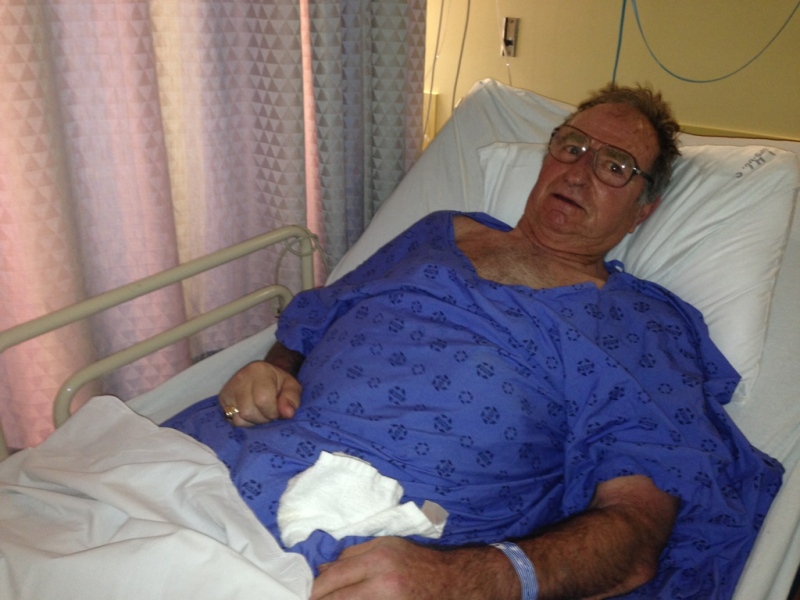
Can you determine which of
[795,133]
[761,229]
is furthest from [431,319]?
[795,133]

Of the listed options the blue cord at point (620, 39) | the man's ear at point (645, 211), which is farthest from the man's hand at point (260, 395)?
the blue cord at point (620, 39)

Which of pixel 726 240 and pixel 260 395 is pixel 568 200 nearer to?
pixel 726 240

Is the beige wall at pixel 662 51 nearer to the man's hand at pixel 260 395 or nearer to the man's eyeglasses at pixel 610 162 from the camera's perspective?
the man's eyeglasses at pixel 610 162

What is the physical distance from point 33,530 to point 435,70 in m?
2.00

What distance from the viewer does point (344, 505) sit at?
0.99 meters

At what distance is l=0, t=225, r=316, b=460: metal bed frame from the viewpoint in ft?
3.49

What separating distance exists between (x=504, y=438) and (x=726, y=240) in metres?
0.70

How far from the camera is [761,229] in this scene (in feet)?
4.61

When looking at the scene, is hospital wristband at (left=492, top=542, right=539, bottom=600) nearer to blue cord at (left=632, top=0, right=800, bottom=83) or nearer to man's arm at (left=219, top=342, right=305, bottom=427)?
man's arm at (left=219, top=342, right=305, bottom=427)

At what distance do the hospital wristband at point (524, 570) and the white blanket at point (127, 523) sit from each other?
31cm

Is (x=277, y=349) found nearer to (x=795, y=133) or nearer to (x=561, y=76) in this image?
(x=561, y=76)

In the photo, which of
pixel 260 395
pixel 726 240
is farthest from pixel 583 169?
pixel 260 395

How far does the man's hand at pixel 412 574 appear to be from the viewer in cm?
90

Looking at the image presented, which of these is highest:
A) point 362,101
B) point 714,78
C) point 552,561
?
point 714,78
